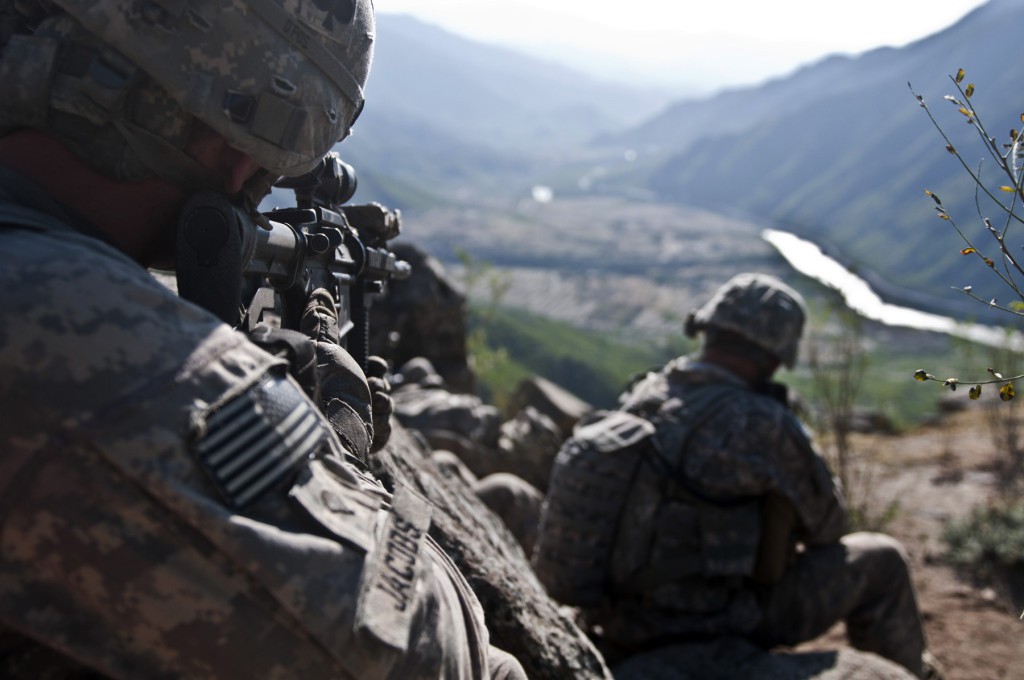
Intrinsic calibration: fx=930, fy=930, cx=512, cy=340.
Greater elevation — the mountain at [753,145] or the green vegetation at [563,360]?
the mountain at [753,145]

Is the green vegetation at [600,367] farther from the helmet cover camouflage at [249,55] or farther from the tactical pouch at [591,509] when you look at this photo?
the helmet cover camouflage at [249,55]

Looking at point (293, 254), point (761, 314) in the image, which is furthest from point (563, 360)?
point (293, 254)

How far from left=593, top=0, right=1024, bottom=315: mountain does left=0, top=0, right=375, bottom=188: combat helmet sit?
194 cm

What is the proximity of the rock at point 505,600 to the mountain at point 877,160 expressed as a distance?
1631 millimetres

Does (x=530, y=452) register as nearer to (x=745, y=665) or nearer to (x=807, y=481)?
(x=807, y=481)

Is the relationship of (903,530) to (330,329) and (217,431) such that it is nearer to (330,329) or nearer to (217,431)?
(330,329)

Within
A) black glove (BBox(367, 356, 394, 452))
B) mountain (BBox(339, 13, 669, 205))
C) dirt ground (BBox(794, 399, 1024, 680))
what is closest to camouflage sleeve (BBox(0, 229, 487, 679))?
black glove (BBox(367, 356, 394, 452))

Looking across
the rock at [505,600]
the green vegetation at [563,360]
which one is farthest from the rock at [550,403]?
the green vegetation at [563,360]

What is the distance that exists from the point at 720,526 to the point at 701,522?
0.30ft

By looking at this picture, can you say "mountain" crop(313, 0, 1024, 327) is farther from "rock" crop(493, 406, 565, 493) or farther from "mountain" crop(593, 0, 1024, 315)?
"rock" crop(493, 406, 565, 493)

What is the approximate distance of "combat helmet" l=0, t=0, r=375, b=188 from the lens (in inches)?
67.4

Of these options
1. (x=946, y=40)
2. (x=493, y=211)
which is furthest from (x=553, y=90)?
(x=946, y=40)

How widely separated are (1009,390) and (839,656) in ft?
7.62

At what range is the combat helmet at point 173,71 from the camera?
1.71 m
